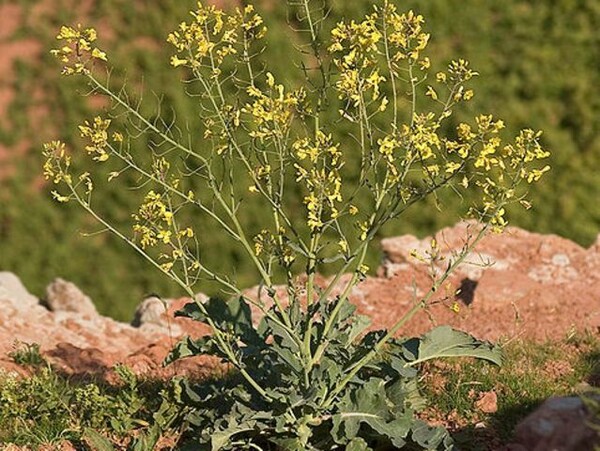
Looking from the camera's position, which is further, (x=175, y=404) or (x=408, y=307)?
(x=408, y=307)

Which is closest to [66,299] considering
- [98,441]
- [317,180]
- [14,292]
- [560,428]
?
[14,292]

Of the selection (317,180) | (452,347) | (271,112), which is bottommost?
(452,347)

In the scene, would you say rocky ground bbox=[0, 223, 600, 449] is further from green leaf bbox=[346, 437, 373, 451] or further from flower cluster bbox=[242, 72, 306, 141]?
flower cluster bbox=[242, 72, 306, 141]

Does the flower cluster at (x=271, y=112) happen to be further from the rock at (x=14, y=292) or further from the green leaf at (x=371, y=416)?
the rock at (x=14, y=292)

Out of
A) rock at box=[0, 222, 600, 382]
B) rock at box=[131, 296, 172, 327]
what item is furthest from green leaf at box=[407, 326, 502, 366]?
rock at box=[131, 296, 172, 327]

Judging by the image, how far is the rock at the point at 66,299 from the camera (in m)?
8.38

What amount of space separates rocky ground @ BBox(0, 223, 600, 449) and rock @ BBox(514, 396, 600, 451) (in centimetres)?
174

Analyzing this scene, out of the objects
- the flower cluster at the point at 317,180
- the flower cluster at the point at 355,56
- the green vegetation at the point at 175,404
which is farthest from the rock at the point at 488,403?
the flower cluster at the point at 355,56

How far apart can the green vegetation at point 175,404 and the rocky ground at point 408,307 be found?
1.94 ft

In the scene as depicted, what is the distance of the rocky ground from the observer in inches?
252

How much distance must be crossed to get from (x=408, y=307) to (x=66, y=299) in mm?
2457

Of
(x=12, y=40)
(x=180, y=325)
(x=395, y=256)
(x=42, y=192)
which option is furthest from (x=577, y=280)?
(x=12, y=40)

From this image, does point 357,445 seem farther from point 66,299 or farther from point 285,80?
point 285,80

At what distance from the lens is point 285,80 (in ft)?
30.1
